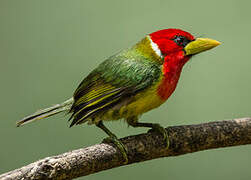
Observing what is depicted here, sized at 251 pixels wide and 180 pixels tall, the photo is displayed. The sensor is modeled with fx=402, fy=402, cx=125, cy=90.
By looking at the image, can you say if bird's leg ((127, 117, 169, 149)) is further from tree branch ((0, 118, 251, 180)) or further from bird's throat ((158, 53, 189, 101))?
bird's throat ((158, 53, 189, 101))

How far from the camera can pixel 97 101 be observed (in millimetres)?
2338

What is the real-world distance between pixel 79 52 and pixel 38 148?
2.93 ft

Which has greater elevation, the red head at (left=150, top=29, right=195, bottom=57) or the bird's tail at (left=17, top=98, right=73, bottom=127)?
the red head at (left=150, top=29, right=195, bottom=57)

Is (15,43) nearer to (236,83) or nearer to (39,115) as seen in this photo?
(39,115)

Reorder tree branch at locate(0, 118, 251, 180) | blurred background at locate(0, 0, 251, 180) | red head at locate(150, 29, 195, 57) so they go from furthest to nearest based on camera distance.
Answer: blurred background at locate(0, 0, 251, 180), red head at locate(150, 29, 195, 57), tree branch at locate(0, 118, 251, 180)

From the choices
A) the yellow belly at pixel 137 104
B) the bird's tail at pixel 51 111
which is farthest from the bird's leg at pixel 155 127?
the bird's tail at pixel 51 111

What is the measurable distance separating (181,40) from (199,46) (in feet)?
0.40

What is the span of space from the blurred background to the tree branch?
1006 millimetres

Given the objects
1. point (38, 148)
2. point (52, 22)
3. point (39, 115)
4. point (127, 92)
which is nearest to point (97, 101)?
point (127, 92)

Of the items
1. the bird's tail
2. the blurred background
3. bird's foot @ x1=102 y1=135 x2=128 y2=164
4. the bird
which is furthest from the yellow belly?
the blurred background

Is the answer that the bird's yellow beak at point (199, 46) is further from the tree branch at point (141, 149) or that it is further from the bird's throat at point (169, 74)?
the tree branch at point (141, 149)

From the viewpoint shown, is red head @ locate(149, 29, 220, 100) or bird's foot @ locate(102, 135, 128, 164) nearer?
bird's foot @ locate(102, 135, 128, 164)

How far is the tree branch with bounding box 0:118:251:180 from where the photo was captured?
1.96 meters

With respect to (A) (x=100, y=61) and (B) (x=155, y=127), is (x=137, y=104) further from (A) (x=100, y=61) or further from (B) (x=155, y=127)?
(A) (x=100, y=61)
